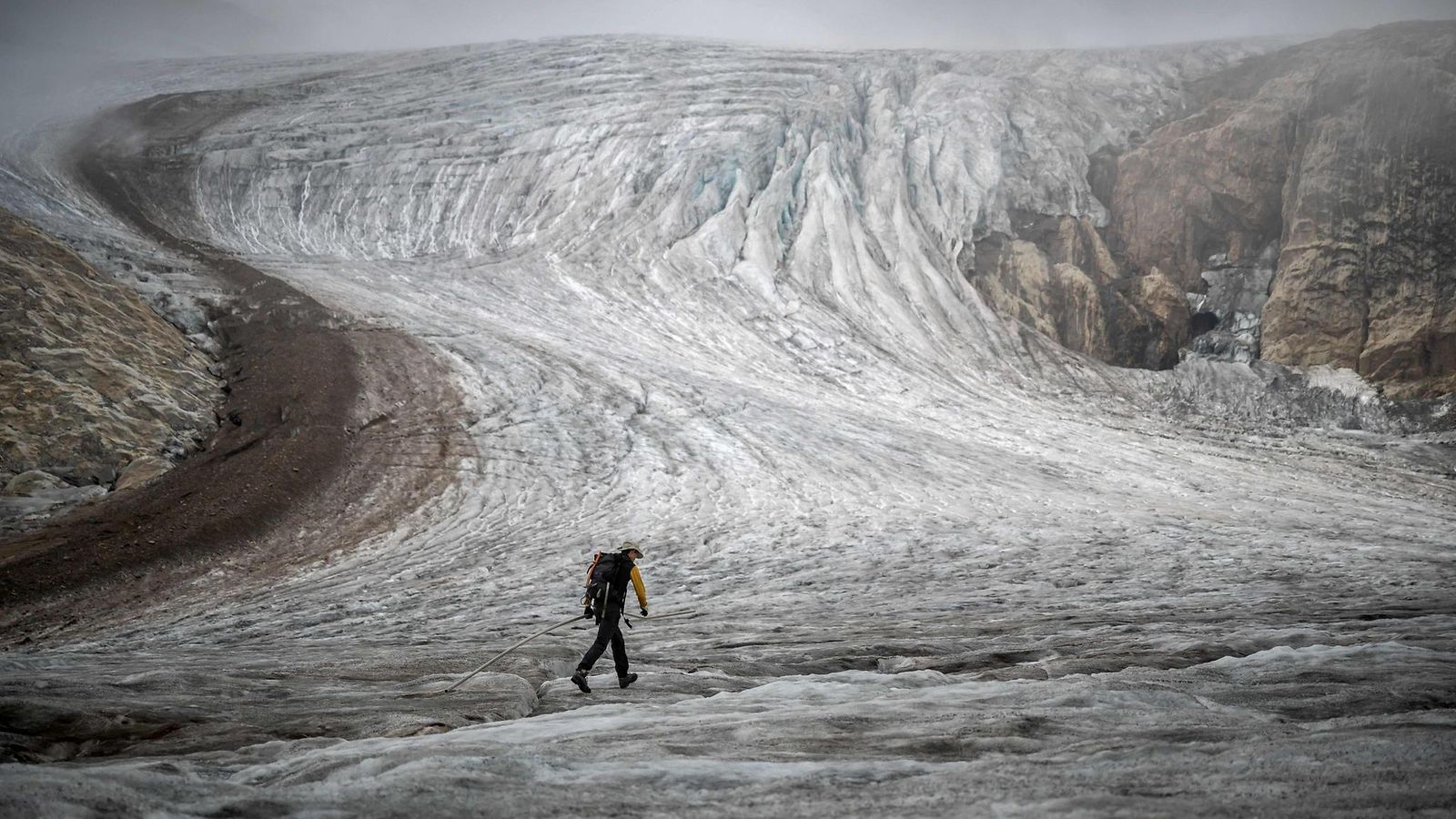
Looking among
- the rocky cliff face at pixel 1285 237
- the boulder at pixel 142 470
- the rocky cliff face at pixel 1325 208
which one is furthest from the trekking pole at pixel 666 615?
the rocky cliff face at pixel 1325 208

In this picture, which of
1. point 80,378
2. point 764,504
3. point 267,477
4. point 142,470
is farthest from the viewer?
point 764,504

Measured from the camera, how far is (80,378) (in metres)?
19.0

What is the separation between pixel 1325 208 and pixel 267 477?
44116 mm

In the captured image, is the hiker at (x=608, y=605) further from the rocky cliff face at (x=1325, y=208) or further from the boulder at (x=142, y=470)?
the rocky cliff face at (x=1325, y=208)

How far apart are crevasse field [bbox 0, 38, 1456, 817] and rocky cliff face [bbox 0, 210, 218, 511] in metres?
5.11

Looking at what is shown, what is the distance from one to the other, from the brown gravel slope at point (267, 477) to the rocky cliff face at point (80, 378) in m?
1.03

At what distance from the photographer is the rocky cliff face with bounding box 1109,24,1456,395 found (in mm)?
37438

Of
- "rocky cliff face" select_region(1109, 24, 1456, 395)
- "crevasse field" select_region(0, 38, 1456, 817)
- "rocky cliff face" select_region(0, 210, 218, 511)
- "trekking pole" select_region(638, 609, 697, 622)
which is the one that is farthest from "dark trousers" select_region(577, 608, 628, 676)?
"rocky cliff face" select_region(1109, 24, 1456, 395)

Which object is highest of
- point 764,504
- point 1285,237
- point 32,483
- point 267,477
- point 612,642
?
point 1285,237

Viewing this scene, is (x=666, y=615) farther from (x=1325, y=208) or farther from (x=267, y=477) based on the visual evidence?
(x=1325, y=208)

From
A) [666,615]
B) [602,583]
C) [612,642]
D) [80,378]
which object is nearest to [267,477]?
[80,378]

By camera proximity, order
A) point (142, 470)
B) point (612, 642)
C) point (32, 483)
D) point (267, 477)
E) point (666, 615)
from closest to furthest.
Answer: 1. point (612, 642)
2. point (666, 615)
3. point (32, 483)
4. point (267, 477)
5. point (142, 470)

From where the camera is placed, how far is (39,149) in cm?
4259

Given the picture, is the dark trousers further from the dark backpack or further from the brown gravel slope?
the brown gravel slope
